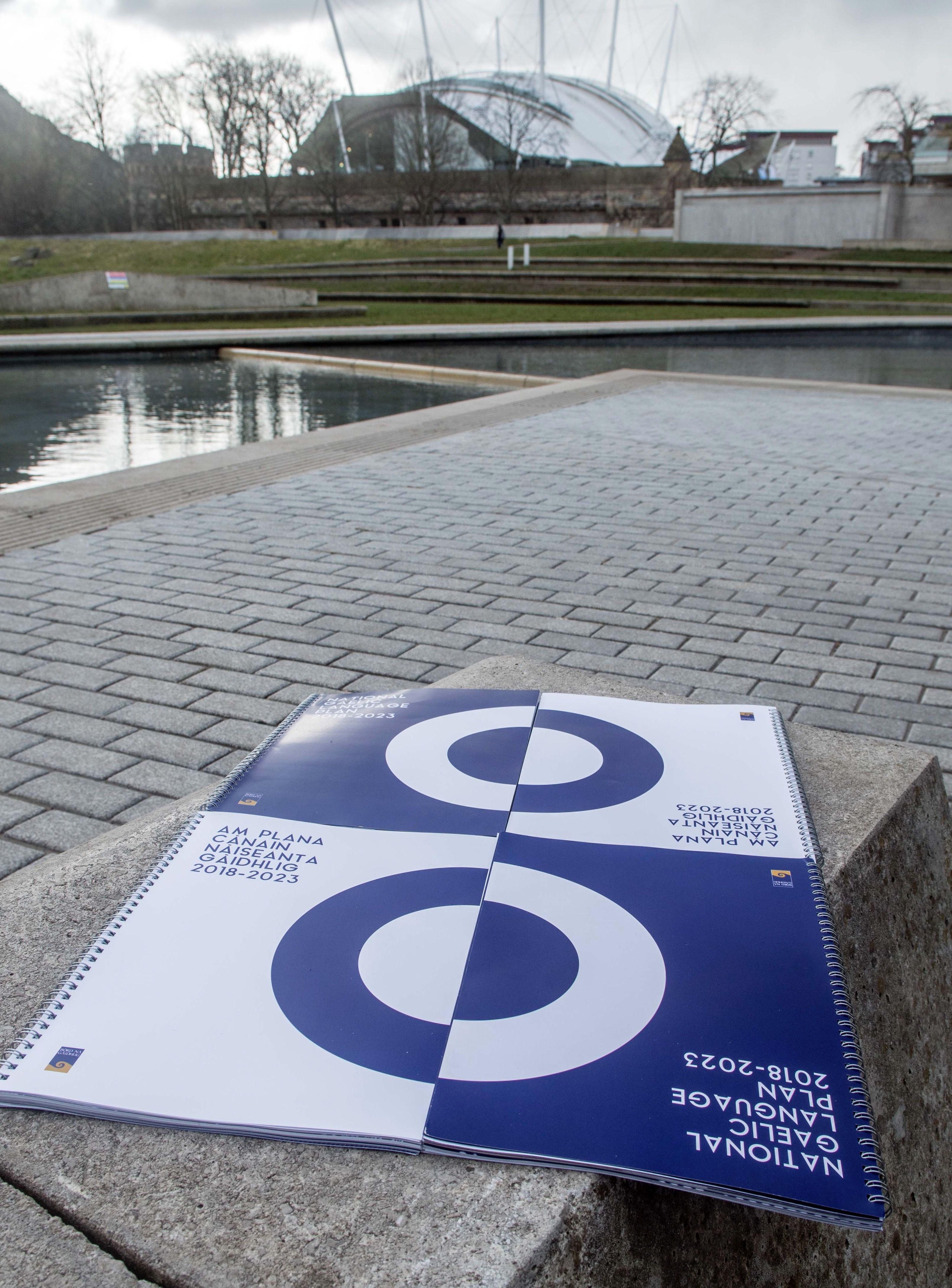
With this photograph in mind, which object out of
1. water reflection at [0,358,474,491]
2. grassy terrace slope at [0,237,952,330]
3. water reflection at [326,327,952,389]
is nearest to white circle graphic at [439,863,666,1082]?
water reflection at [0,358,474,491]

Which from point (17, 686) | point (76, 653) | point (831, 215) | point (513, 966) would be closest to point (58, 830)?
point (17, 686)

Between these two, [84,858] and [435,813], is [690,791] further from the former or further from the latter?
[84,858]

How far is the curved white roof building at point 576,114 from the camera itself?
8625cm

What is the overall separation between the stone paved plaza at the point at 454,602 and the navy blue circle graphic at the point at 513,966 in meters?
1.96

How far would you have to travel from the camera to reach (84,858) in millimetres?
1825

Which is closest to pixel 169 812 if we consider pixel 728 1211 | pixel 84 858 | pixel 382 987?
pixel 84 858

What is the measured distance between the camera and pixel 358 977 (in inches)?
51.7

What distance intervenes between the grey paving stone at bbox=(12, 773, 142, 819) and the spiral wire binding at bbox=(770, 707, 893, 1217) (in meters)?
2.10

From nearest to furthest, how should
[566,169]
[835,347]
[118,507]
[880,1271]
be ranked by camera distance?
1. [880,1271]
2. [118,507]
3. [835,347]
4. [566,169]

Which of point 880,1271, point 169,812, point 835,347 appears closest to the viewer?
point 880,1271

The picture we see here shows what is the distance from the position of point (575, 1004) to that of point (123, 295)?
3461cm

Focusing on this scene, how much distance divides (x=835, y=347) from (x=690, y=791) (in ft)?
70.0

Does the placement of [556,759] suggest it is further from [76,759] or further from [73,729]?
[73,729]

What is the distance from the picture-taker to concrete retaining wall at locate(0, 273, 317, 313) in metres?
30.1
